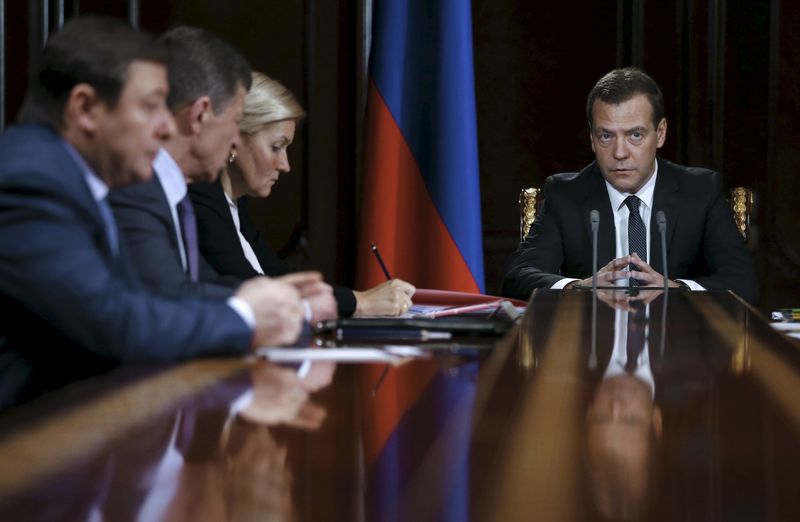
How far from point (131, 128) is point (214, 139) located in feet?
2.65

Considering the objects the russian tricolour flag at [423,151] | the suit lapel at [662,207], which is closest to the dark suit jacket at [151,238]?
the suit lapel at [662,207]

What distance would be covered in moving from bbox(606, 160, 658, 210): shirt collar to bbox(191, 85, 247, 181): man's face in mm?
1686

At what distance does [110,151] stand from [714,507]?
1.47 meters

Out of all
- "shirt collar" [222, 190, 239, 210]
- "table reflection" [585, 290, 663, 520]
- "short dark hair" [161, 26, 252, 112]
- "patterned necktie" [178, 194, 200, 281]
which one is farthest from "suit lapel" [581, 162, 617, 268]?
"table reflection" [585, 290, 663, 520]

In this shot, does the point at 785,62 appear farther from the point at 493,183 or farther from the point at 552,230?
the point at 552,230

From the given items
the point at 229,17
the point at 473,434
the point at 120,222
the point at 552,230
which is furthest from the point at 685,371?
the point at 229,17

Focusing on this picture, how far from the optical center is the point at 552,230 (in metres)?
4.12

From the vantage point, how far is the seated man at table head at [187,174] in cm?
237

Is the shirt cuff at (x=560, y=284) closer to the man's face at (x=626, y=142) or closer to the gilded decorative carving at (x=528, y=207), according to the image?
the man's face at (x=626, y=142)

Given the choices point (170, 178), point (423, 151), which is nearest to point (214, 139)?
point (170, 178)

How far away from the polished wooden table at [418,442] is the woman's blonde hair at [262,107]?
200cm

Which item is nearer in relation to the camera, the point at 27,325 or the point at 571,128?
the point at 27,325

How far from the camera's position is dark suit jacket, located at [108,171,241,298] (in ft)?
7.74

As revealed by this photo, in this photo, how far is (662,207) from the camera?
157 inches
